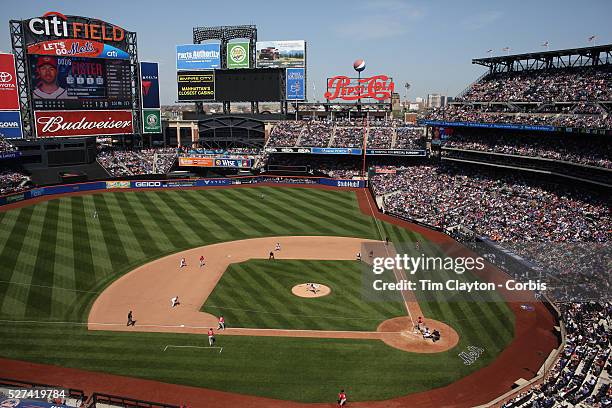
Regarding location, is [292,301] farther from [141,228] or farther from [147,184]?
[147,184]

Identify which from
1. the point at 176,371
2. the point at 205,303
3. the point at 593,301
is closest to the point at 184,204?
the point at 205,303

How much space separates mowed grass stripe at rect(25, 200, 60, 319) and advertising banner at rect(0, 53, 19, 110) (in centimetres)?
2599

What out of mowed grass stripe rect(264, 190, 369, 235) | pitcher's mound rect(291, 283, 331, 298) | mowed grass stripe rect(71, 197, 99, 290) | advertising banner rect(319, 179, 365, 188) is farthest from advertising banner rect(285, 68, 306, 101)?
pitcher's mound rect(291, 283, 331, 298)

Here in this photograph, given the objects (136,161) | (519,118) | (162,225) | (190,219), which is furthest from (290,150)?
(519,118)

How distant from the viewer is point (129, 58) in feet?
252

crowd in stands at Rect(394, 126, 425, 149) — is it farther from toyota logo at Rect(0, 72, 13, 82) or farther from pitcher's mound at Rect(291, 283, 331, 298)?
toyota logo at Rect(0, 72, 13, 82)

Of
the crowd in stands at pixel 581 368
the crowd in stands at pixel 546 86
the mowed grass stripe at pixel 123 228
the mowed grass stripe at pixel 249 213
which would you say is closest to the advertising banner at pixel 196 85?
the mowed grass stripe at pixel 249 213

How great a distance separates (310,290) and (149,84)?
61405 millimetres

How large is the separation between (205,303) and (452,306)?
16.5 metres

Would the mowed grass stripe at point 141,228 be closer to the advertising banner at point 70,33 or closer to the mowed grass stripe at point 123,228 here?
the mowed grass stripe at point 123,228

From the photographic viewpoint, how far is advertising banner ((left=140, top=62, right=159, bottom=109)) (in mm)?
80312

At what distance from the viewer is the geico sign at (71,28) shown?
67931 mm

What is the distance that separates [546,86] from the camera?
5928 cm

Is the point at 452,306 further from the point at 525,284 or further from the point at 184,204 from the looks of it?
the point at 184,204
